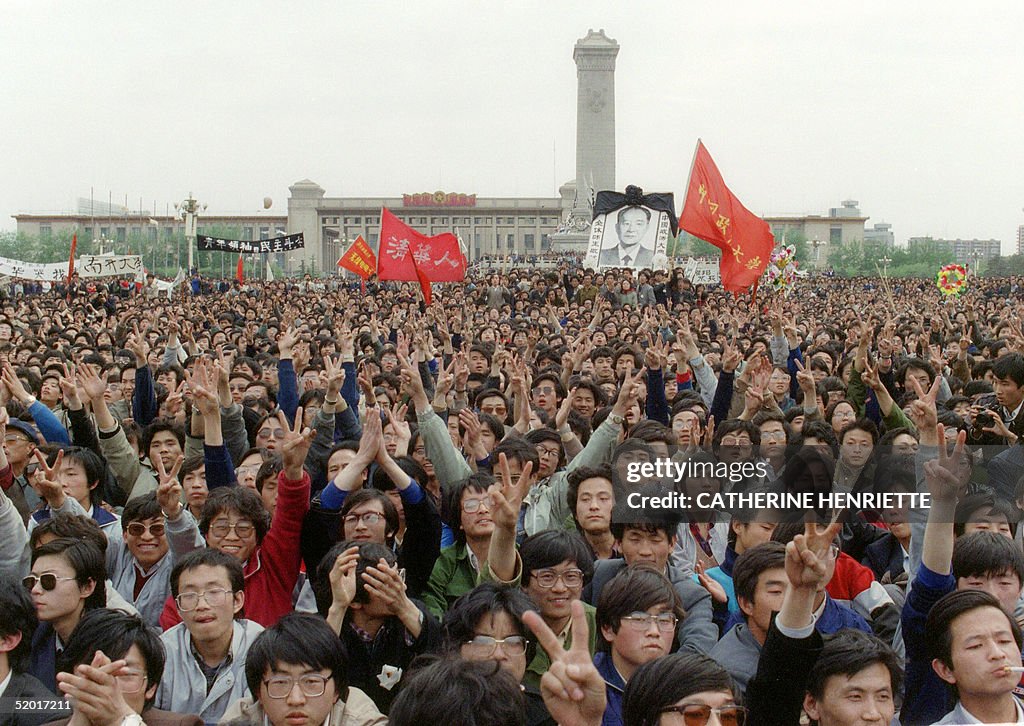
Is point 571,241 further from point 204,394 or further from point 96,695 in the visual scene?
point 96,695

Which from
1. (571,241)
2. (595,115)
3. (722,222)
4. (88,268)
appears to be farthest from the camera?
(595,115)

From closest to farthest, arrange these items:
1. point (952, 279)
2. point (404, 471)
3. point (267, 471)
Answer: point (404, 471) < point (267, 471) < point (952, 279)

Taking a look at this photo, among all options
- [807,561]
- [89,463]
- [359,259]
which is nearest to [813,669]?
[807,561]

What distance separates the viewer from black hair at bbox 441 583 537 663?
3180mm

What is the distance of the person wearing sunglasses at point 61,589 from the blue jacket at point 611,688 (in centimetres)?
161

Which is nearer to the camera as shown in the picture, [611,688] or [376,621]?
[611,688]

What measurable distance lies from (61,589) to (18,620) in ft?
1.02

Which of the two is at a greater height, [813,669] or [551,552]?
[551,552]

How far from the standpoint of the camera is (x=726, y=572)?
4.16m

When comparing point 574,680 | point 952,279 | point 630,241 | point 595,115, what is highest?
point 595,115

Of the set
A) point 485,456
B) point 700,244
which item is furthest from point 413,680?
point 700,244

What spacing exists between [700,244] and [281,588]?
74001mm

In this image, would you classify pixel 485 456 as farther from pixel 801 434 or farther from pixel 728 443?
pixel 801 434

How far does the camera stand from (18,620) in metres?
3.18
